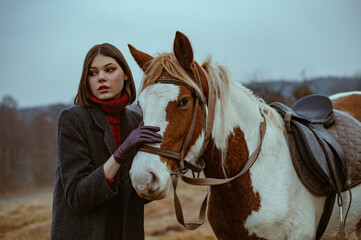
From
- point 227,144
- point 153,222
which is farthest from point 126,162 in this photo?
point 153,222

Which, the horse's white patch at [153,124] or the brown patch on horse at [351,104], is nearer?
the horse's white patch at [153,124]

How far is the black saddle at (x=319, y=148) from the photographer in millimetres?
1854

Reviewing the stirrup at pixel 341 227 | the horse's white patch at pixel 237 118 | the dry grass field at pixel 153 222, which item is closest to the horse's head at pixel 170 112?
the horse's white patch at pixel 237 118

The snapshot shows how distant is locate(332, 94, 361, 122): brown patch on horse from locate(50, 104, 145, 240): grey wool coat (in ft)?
8.17

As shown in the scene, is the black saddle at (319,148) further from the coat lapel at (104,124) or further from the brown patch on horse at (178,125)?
the coat lapel at (104,124)

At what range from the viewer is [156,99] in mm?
1397

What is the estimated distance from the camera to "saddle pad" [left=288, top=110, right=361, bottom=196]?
1854mm

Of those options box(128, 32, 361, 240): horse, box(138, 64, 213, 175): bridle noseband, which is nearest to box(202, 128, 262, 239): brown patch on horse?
box(128, 32, 361, 240): horse

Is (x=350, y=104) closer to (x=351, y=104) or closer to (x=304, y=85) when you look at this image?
(x=351, y=104)

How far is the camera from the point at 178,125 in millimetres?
1402

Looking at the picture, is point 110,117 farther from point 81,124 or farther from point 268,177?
point 268,177

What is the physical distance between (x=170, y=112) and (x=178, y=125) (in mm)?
85

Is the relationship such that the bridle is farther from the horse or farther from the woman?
the woman

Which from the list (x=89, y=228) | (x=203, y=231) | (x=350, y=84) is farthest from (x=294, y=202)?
(x=350, y=84)
